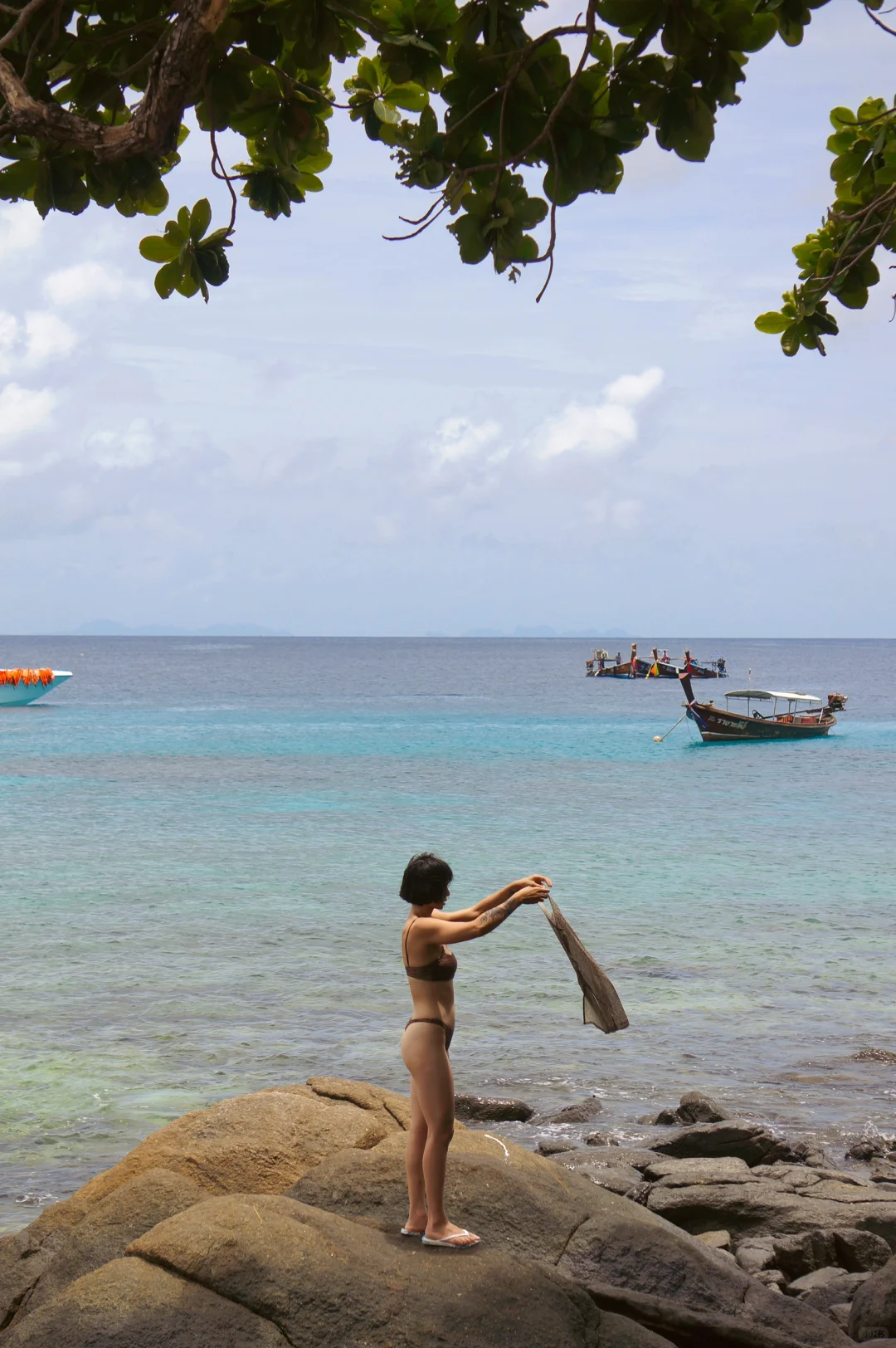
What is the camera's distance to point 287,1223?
5492 mm

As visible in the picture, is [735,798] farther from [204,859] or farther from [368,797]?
[204,859]

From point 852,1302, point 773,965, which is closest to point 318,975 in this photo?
point 773,965

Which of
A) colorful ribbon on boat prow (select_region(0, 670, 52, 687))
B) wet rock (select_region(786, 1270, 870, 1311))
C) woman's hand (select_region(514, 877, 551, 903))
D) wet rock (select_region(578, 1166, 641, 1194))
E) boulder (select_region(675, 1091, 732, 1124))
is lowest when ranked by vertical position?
boulder (select_region(675, 1091, 732, 1124))

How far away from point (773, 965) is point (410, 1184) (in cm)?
1291

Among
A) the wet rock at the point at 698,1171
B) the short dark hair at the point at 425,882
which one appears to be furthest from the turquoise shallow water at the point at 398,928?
the short dark hair at the point at 425,882

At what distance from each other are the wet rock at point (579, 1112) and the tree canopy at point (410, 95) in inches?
325

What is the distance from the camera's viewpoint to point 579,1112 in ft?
38.2

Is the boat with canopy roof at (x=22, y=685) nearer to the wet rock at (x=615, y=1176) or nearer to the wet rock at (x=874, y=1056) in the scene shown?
the wet rock at (x=874, y=1056)

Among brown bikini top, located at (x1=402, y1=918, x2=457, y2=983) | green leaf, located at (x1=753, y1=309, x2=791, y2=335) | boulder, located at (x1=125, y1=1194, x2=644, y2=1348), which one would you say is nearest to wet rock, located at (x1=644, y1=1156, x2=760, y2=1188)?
boulder, located at (x1=125, y1=1194, x2=644, y2=1348)

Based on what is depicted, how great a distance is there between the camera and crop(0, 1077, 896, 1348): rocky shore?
5.12 m

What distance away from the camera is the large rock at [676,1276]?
235 inches

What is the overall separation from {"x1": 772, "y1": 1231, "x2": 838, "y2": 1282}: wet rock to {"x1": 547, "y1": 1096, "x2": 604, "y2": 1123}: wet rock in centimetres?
379

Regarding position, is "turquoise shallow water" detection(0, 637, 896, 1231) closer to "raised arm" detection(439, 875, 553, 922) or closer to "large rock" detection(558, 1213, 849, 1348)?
"large rock" detection(558, 1213, 849, 1348)

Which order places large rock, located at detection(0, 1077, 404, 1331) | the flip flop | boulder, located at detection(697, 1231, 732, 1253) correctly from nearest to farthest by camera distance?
the flip flop, large rock, located at detection(0, 1077, 404, 1331), boulder, located at detection(697, 1231, 732, 1253)
